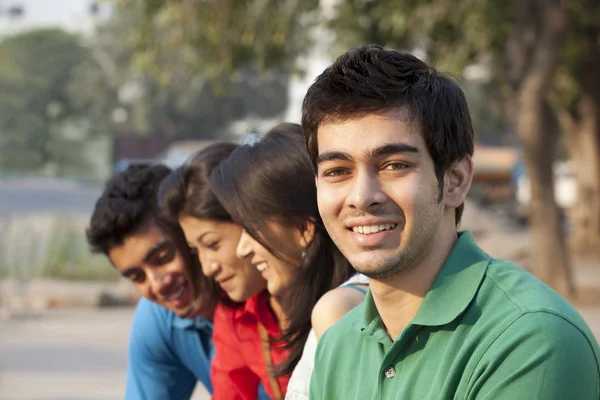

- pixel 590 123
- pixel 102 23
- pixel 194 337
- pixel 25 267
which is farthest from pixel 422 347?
pixel 102 23

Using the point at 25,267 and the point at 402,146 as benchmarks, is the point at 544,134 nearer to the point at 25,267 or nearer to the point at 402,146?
the point at 25,267

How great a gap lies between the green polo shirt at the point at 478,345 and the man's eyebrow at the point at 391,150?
0.23 meters

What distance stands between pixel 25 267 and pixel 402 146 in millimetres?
12278

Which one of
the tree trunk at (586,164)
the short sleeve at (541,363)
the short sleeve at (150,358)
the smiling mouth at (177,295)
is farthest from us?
the tree trunk at (586,164)

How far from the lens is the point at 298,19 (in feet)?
42.5

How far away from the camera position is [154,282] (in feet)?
11.7

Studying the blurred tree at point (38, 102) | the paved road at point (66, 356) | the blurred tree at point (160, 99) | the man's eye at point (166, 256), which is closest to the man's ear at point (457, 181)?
the man's eye at point (166, 256)

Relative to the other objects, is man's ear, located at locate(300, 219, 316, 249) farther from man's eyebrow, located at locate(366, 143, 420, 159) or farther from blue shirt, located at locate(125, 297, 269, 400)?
man's eyebrow, located at locate(366, 143, 420, 159)

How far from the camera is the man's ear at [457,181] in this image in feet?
6.91

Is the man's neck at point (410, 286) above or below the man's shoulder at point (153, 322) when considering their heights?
above

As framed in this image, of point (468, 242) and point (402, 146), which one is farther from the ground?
point (402, 146)

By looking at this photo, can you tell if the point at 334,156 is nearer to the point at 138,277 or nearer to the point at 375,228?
the point at 375,228

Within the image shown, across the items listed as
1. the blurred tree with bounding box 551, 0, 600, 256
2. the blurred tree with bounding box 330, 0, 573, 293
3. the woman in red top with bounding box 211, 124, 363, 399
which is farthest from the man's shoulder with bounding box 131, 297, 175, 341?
the blurred tree with bounding box 551, 0, 600, 256

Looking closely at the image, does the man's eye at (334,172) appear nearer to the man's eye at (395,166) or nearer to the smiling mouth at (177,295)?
the man's eye at (395,166)
